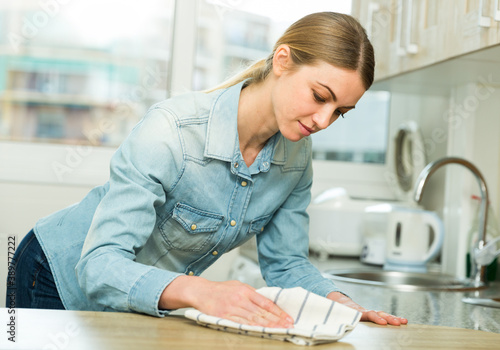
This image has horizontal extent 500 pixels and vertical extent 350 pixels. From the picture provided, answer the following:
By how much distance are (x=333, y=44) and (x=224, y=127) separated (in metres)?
0.23

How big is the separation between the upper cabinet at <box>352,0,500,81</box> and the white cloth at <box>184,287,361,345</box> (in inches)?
29.6

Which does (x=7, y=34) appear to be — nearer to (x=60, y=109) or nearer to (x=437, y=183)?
(x=60, y=109)

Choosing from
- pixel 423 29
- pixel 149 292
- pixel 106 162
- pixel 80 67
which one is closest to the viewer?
pixel 149 292

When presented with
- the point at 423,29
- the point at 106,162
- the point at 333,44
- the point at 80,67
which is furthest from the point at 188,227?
the point at 80,67

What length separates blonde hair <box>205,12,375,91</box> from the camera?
39.5 inches

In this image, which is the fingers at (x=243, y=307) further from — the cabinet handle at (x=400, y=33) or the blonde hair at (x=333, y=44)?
the cabinet handle at (x=400, y=33)

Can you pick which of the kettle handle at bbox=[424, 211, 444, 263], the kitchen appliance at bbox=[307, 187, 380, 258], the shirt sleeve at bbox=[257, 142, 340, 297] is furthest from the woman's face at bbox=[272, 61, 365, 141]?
the kitchen appliance at bbox=[307, 187, 380, 258]

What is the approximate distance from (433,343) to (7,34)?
216cm

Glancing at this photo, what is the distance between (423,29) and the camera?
1735 mm

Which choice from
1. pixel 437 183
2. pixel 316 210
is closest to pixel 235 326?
pixel 316 210

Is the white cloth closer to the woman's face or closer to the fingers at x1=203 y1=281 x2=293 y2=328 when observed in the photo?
the fingers at x1=203 y1=281 x2=293 y2=328

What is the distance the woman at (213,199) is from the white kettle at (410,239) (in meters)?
0.83

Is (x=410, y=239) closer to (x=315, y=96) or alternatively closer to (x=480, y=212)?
(x=480, y=212)

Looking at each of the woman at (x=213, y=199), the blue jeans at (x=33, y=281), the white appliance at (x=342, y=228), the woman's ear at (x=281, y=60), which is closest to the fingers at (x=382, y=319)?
the woman at (x=213, y=199)
